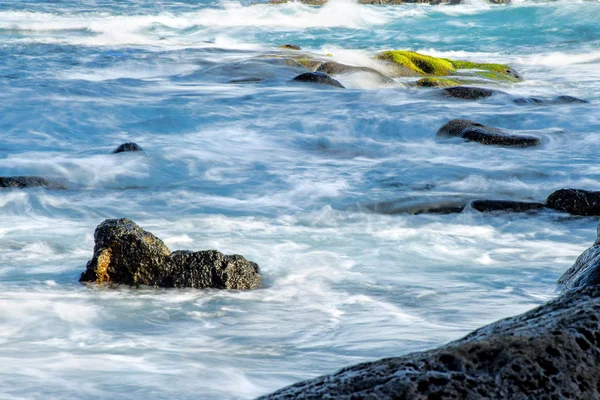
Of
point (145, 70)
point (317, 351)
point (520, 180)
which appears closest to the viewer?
point (317, 351)

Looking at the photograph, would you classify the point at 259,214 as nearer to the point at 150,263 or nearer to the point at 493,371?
the point at 150,263

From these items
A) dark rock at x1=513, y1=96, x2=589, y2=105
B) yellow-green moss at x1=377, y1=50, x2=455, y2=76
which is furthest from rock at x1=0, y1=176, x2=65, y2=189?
yellow-green moss at x1=377, y1=50, x2=455, y2=76

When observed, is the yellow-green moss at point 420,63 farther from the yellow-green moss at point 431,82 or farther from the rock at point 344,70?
the yellow-green moss at point 431,82

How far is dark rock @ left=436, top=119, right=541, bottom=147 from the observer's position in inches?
396

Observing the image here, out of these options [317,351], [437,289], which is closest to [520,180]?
[437,289]

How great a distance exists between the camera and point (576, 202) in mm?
7250

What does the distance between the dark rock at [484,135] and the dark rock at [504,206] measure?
2.66 m

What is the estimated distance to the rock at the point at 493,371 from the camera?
180cm

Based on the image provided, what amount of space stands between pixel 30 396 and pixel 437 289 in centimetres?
289

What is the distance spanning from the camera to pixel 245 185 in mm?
8844

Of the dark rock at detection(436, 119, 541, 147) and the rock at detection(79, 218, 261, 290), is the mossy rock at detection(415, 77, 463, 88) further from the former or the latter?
the rock at detection(79, 218, 261, 290)

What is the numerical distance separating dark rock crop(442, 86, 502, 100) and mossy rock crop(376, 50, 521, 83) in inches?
109

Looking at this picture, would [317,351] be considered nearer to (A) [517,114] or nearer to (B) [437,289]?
(B) [437,289]

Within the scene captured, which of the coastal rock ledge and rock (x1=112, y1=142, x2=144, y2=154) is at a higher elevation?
the coastal rock ledge
